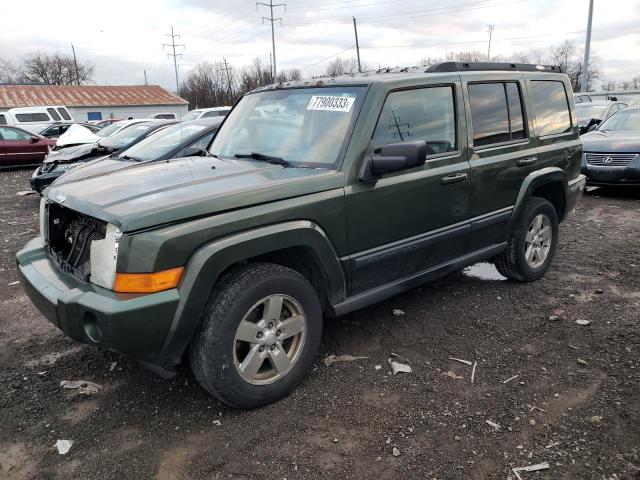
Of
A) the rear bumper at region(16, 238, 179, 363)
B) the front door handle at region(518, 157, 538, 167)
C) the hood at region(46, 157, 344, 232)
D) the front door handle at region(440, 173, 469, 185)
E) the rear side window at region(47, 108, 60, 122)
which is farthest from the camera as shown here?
the rear side window at region(47, 108, 60, 122)

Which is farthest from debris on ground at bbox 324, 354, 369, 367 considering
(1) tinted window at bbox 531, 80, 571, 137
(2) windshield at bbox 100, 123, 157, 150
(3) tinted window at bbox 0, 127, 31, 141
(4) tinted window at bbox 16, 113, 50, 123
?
(4) tinted window at bbox 16, 113, 50, 123

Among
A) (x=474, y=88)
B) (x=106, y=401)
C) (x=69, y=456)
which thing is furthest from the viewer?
(x=474, y=88)

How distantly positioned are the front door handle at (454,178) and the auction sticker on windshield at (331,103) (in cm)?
88

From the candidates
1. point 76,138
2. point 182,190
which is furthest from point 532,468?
point 76,138

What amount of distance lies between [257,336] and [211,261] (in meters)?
0.57

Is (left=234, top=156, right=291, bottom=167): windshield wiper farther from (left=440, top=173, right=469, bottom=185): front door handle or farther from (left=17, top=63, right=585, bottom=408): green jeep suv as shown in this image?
(left=440, top=173, right=469, bottom=185): front door handle

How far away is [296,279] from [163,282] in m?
0.78

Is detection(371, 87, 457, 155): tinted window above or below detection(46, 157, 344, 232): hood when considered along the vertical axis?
above

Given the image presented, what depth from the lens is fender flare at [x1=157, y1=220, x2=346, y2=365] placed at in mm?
2564

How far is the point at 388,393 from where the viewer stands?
3158 millimetres

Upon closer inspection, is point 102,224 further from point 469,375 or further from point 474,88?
point 474,88

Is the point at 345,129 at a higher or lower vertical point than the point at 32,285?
higher

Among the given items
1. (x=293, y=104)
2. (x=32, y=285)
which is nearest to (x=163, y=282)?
(x=32, y=285)

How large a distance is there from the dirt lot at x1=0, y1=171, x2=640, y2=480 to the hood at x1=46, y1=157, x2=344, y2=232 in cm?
122
